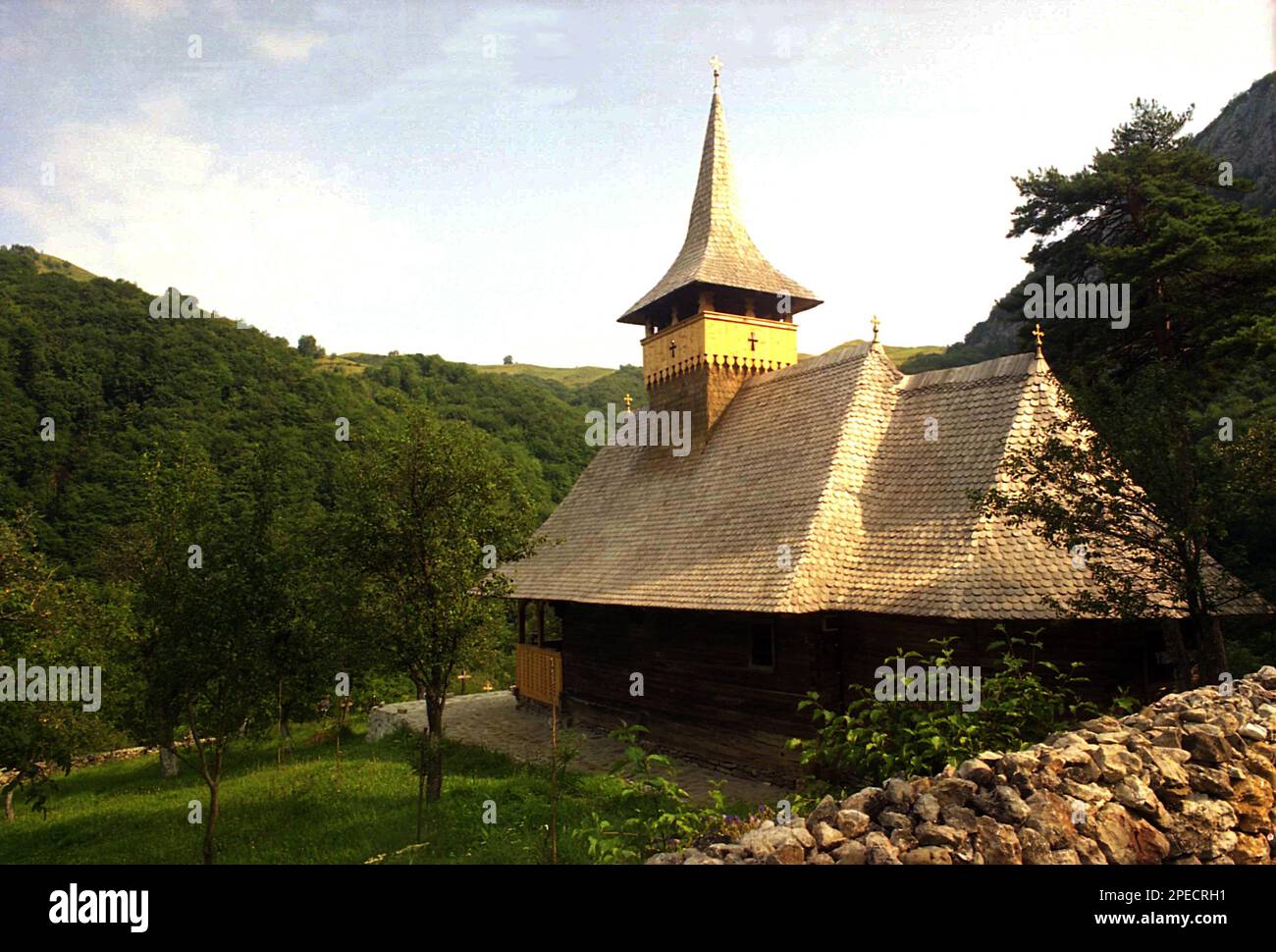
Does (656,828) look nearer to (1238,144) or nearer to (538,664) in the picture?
(538,664)

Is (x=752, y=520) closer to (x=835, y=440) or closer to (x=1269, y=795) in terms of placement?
(x=835, y=440)

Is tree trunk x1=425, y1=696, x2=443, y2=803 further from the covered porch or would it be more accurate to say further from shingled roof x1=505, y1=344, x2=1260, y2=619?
the covered porch

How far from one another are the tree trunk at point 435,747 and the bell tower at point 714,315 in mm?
9745

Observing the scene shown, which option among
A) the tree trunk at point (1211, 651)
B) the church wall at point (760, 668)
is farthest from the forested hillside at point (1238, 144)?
the tree trunk at point (1211, 651)

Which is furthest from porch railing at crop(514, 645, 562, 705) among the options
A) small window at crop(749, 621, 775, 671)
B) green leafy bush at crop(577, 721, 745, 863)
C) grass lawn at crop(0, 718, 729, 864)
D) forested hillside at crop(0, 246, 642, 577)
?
forested hillside at crop(0, 246, 642, 577)

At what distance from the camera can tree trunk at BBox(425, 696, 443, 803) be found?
475 inches

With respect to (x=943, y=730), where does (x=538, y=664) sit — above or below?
below

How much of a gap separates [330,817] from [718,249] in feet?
54.7

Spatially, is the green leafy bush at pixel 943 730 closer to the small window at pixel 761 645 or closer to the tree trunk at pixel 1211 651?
the tree trunk at pixel 1211 651

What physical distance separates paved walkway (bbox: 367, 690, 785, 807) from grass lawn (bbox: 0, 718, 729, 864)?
0.98 metres

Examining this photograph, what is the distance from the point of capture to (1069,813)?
4.99 metres

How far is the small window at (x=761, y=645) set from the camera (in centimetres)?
1348

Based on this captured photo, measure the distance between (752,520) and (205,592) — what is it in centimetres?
937

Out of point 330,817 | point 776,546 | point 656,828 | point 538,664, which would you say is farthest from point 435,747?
point 538,664
